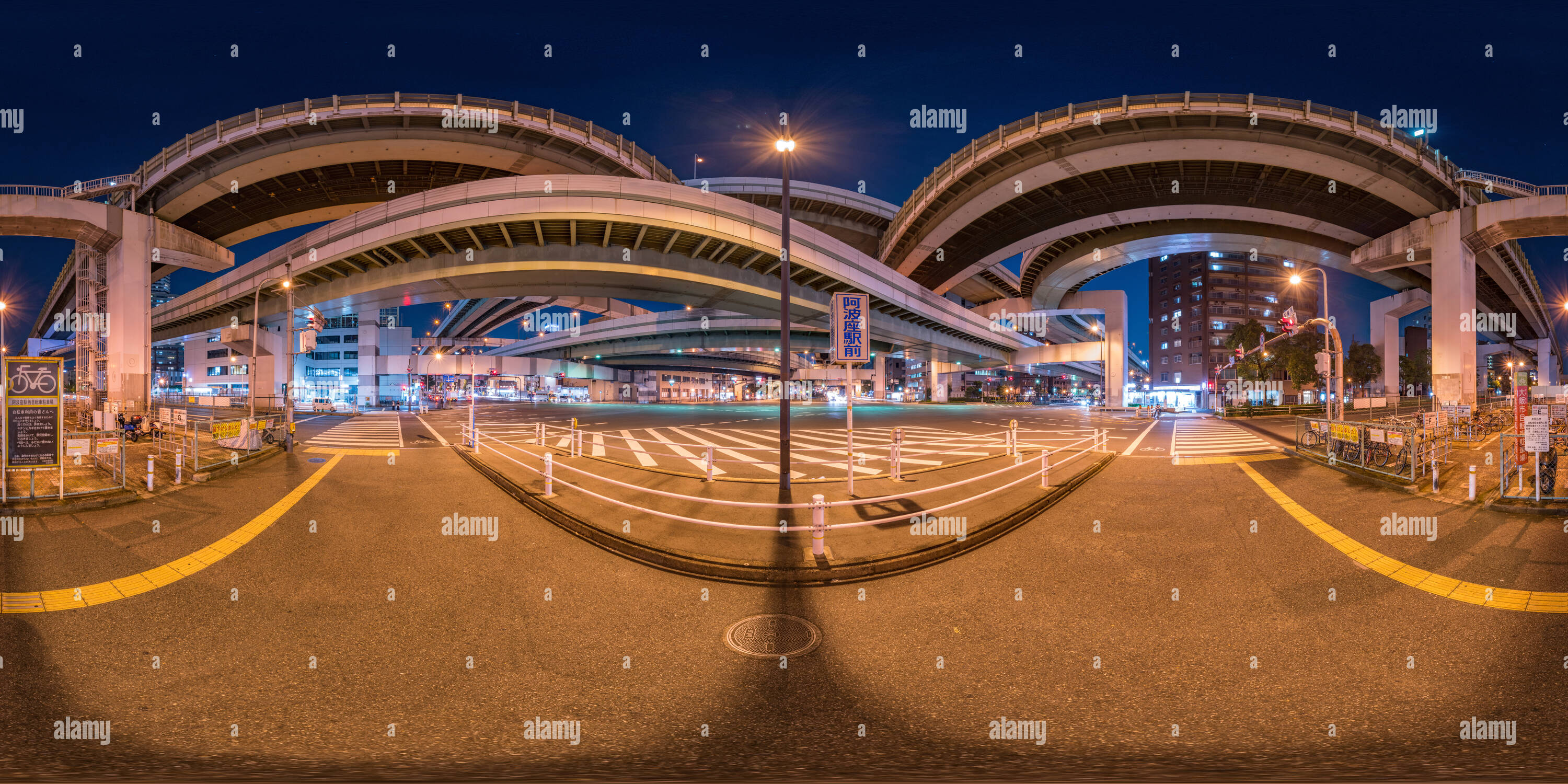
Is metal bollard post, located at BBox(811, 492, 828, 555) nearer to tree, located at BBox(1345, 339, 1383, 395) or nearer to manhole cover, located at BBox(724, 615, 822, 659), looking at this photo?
manhole cover, located at BBox(724, 615, 822, 659)

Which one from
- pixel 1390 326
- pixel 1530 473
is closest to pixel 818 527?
pixel 1530 473

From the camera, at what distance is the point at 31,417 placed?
10.4 metres

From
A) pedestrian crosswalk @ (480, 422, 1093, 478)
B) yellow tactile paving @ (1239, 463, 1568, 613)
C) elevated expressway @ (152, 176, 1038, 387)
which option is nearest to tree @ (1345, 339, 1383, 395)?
pedestrian crosswalk @ (480, 422, 1093, 478)

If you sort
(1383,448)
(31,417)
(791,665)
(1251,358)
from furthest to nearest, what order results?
(1251,358)
(1383,448)
(31,417)
(791,665)

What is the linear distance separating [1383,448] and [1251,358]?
49808 millimetres

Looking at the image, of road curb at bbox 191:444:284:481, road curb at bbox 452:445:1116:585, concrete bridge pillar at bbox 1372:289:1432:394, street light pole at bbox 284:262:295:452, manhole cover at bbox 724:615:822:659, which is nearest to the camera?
manhole cover at bbox 724:615:822:659

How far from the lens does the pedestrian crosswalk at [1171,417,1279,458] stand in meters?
17.3

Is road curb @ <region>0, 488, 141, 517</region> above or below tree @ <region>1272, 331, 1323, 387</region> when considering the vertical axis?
below

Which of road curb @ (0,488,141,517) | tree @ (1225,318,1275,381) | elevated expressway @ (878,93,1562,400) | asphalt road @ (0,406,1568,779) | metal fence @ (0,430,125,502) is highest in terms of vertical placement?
elevated expressway @ (878,93,1562,400)

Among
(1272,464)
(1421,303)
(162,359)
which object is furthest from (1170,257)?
(162,359)

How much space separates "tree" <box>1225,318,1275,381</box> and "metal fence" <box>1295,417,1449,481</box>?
41871mm

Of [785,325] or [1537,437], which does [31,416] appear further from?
[1537,437]

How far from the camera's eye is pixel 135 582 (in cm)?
645

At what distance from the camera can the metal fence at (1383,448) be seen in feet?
38.1
